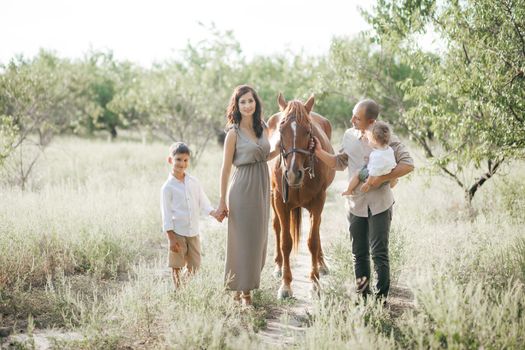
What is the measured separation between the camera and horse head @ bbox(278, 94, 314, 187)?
4.43 meters

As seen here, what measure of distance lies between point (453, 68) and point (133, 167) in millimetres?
11227

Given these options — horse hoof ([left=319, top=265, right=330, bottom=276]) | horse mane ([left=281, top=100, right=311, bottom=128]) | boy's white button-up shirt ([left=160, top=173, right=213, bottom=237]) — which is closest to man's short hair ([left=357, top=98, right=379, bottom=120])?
horse mane ([left=281, top=100, right=311, bottom=128])

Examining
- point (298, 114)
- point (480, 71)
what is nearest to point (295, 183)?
point (298, 114)

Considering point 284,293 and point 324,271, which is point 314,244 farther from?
point 324,271

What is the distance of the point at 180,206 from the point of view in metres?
4.55

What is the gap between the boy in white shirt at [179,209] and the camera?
450 cm

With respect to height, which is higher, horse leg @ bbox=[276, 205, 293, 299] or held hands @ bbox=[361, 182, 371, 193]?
held hands @ bbox=[361, 182, 371, 193]

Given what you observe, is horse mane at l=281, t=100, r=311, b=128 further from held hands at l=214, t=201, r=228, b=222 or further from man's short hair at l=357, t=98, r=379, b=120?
held hands at l=214, t=201, r=228, b=222

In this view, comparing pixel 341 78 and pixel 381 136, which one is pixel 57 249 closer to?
pixel 381 136

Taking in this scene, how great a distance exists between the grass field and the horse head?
114cm

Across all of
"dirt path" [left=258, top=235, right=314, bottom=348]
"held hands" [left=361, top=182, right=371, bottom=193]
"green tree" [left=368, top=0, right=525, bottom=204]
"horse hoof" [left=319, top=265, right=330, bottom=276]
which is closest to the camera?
"dirt path" [left=258, top=235, right=314, bottom=348]

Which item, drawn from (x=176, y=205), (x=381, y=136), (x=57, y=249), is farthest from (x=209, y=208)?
(x=57, y=249)

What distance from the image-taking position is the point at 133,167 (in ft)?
48.5

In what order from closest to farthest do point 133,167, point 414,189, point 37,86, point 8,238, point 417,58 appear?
point 8,238
point 417,58
point 414,189
point 37,86
point 133,167
